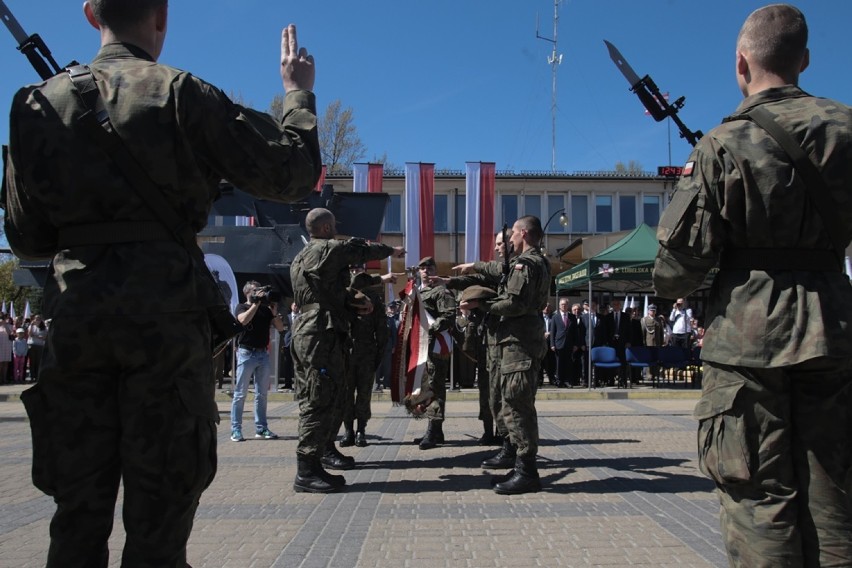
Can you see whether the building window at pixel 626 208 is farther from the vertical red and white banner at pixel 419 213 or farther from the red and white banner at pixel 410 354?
the red and white banner at pixel 410 354

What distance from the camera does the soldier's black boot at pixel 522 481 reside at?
568 cm

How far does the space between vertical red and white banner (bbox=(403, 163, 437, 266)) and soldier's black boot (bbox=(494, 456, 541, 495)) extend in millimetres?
18272

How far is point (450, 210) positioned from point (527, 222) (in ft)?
110

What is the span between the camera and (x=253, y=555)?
4.07 meters

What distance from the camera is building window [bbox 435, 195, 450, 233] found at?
39.8 meters

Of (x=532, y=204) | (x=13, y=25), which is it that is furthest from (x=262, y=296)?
(x=532, y=204)

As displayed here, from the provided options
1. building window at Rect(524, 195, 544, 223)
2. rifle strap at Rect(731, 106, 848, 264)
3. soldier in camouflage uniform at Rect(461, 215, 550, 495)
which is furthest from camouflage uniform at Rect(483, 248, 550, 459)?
building window at Rect(524, 195, 544, 223)

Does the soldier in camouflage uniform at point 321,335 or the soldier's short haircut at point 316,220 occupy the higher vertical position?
the soldier's short haircut at point 316,220

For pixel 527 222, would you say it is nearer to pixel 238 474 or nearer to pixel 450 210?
pixel 238 474

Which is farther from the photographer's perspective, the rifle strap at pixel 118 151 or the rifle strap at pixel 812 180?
the rifle strap at pixel 812 180

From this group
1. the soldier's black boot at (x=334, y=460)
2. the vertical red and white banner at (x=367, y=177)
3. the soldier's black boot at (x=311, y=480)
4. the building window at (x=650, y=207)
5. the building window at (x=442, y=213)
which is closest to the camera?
the soldier's black boot at (x=311, y=480)

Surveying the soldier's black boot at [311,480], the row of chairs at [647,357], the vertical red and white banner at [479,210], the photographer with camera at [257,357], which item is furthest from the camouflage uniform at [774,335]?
the vertical red and white banner at [479,210]

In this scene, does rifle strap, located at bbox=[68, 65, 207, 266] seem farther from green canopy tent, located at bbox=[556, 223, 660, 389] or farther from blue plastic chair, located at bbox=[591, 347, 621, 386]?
blue plastic chair, located at bbox=[591, 347, 621, 386]

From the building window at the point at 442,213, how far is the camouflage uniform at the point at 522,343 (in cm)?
3373
